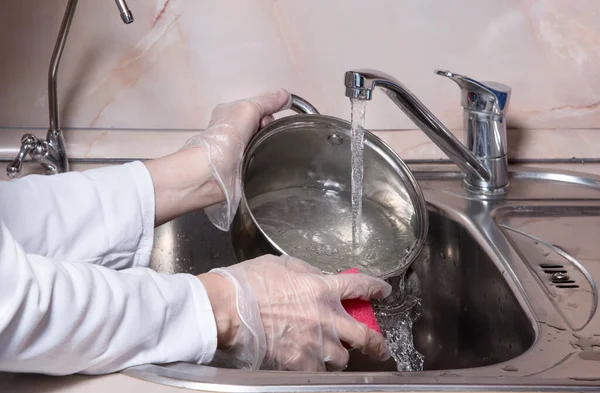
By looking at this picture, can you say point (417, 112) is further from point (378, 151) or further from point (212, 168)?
point (212, 168)

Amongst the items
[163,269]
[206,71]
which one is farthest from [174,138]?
[163,269]

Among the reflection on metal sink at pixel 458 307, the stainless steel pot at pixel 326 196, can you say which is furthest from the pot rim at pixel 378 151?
the reflection on metal sink at pixel 458 307

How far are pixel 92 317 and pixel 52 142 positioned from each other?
25.7 inches

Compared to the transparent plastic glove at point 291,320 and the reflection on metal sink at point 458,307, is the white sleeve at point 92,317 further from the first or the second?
the reflection on metal sink at point 458,307

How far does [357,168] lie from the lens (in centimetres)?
98

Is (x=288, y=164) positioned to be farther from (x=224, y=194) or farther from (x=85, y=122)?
(x=85, y=122)

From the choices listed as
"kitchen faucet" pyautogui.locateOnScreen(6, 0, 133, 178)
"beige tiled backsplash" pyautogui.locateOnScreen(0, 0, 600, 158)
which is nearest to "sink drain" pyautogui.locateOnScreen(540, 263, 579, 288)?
"beige tiled backsplash" pyautogui.locateOnScreen(0, 0, 600, 158)

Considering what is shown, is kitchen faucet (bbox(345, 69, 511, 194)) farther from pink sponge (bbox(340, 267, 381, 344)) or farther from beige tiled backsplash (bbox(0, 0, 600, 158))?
pink sponge (bbox(340, 267, 381, 344))

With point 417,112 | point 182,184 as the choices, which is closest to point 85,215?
point 182,184

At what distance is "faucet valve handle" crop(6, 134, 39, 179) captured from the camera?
3.83 ft

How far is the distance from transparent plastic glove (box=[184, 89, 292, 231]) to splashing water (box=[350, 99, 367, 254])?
16 cm

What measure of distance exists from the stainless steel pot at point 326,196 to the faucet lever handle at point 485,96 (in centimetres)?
17

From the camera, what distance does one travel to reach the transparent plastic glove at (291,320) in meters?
0.76

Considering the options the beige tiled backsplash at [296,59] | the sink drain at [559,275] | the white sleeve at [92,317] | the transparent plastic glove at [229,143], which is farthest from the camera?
the beige tiled backsplash at [296,59]
